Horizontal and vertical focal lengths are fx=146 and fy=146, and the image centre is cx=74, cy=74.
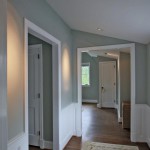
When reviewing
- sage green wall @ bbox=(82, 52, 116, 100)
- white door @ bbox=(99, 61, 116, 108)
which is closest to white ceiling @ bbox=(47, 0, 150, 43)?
white door @ bbox=(99, 61, 116, 108)

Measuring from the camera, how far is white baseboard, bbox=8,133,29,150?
1.53 metres

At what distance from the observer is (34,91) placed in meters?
3.28

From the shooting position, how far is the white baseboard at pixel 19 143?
5.01ft

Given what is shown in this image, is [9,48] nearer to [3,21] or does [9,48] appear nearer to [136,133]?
[3,21]

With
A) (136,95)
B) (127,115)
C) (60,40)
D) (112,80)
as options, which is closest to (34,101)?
(60,40)

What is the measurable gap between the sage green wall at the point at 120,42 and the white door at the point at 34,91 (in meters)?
1.02

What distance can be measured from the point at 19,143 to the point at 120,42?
118 inches

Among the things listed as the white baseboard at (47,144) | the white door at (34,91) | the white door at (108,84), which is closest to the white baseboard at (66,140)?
the white baseboard at (47,144)

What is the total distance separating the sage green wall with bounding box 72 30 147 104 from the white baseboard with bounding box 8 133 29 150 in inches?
86.5

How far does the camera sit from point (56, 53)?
298 cm

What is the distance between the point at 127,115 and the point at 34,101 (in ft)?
8.73

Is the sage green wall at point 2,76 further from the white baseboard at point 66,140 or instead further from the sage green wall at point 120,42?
the sage green wall at point 120,42

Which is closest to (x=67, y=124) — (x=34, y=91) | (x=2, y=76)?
(x=34, y=91)

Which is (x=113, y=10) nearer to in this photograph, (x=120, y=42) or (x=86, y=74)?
(x=120, y=42)
